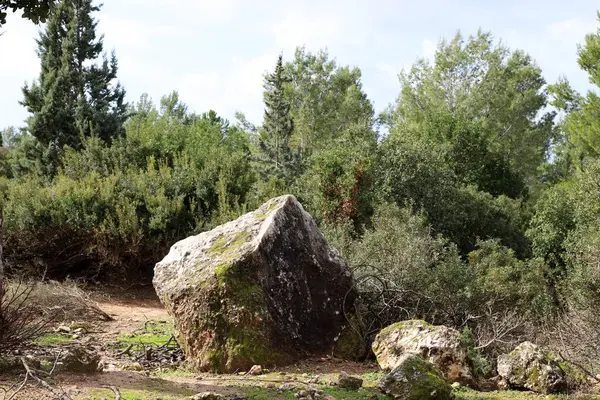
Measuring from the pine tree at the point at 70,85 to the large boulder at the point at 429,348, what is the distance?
21.5m

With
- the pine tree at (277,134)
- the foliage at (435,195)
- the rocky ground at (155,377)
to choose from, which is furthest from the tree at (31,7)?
the pine tree at (277,134)

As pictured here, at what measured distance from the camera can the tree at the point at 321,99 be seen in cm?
4184

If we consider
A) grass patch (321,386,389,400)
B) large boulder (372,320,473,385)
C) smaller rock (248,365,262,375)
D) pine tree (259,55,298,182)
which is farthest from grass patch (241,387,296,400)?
pine tree (259,55,298,182)

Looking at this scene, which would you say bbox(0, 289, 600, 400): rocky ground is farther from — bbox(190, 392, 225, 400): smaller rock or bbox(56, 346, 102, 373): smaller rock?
bbox(190, 392, 225, 400): smaller rock

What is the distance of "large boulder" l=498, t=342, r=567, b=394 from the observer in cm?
830

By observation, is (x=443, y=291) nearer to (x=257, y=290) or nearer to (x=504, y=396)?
(x=504, y=396)

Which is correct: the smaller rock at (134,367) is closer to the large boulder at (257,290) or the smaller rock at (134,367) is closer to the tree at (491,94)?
the large boulder at (257,290)

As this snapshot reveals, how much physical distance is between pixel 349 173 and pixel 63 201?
24.7 ft

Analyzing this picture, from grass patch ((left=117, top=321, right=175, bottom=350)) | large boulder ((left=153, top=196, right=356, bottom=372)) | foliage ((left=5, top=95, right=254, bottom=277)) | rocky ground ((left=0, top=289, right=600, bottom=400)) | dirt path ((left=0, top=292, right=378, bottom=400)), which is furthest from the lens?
foliage ((left=5, top=95, right=254, bottom=277))

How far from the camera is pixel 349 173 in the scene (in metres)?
17.8

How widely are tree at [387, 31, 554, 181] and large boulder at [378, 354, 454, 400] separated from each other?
98.1 ft

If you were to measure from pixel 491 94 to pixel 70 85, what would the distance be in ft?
73.1

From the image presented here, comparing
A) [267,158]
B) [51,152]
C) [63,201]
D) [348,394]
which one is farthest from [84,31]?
[348,394]

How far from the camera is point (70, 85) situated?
2845 cm
